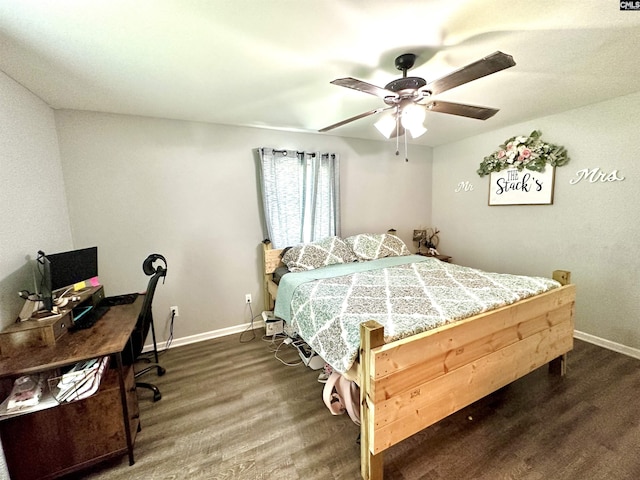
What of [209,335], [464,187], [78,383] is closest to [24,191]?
[78,383]

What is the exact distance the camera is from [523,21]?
52.0 inches

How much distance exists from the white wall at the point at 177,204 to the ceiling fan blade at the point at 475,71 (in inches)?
75.8

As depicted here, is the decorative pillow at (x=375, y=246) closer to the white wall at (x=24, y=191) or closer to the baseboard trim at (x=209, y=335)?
the baseboard trim at (x=209, y=335)

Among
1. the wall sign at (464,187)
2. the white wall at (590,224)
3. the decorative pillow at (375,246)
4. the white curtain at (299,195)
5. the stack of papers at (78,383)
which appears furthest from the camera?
the wall sign at (464,187)

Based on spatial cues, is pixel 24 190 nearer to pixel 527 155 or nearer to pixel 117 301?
pixel 117 301

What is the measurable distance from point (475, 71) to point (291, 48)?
1.00 metres

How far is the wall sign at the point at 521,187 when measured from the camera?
2.83m

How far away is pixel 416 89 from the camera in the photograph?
1.61 meters

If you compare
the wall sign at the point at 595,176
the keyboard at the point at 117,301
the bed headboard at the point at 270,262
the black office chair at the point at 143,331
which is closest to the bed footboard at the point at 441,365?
the wall sign at the point at 595,176

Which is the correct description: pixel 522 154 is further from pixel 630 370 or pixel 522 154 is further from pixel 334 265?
pixel 334 265

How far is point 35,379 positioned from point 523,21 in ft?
10.6

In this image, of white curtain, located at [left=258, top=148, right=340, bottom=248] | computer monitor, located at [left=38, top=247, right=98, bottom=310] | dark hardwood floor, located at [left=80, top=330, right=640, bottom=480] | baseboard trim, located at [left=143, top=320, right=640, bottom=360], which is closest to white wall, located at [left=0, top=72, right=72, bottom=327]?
computer monitor, located at [left=38, top=247, right=98, bottom=310]

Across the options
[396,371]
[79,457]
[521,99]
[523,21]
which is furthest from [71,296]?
[521,99]

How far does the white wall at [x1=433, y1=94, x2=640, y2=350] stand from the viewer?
234 cm
